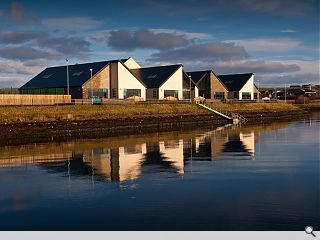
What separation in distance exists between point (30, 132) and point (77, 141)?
23.7 ft

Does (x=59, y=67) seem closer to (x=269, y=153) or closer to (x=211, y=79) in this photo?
(x=211, y=79)

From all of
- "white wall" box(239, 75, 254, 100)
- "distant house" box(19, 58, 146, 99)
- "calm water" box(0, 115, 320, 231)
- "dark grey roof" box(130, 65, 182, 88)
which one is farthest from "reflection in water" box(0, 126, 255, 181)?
"white wall" box(239, 75, 254, 100)

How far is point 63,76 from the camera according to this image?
71688 mm

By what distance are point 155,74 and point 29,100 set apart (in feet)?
98.5

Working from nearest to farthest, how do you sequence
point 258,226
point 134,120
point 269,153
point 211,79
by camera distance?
point 258,226 < point 269,153 < point 134,120 < point 211,79

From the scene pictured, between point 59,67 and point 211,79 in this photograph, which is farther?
point 211,79

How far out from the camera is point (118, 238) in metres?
9.62

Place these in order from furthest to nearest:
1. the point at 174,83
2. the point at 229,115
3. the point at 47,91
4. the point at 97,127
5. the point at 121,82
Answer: the point at 174,83 → the point at 47,91 → the point at 121,82 → the point at 229,115 → the point at 97,127

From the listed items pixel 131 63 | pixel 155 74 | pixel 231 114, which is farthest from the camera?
pixel 131 63

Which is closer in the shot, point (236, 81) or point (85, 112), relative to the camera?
point (85, 112)

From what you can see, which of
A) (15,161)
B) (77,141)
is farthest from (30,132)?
(15,161)

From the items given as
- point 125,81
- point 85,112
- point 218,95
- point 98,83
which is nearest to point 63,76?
point 98,83

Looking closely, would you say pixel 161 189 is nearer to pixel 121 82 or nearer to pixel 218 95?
pixel 121 82

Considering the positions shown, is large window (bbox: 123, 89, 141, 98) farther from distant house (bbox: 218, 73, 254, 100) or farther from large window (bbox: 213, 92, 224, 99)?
distant house (bbox: 218, 73, 254, 100)
